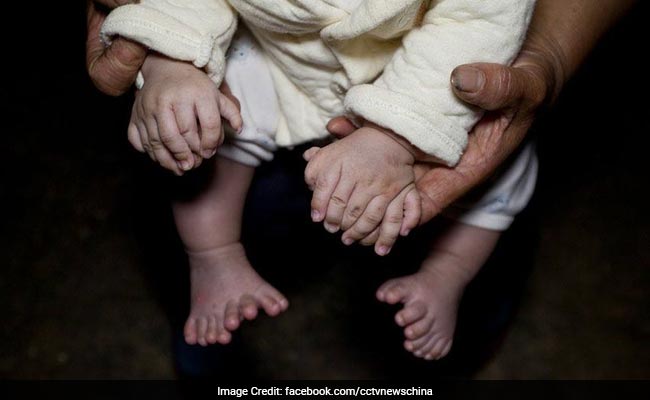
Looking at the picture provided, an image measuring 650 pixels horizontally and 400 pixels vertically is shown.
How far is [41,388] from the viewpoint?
1.31m

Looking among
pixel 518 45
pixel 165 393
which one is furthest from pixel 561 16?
pixel 165 393

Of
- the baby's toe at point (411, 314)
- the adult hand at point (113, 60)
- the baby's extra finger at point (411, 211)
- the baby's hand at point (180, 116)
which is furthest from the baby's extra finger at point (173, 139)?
the baby's toe at point (411, 314)

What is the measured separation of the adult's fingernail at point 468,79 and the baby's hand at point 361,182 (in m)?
0.09

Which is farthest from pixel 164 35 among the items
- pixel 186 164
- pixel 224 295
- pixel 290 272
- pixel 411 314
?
pixel 290 272

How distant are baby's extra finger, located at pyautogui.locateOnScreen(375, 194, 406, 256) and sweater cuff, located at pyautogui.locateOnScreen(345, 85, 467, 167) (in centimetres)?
6

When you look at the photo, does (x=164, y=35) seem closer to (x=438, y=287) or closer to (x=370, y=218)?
(x=370, y=218)

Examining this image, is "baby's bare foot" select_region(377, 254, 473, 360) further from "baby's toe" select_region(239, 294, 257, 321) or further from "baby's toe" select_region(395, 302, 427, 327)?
"baby's toe" select_region(239, 294, 257, 321)

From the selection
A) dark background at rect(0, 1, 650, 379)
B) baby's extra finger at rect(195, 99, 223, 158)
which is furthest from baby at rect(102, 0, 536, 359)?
dark background at rect(0, 1, 650, 379)

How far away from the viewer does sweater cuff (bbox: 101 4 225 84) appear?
0.74m

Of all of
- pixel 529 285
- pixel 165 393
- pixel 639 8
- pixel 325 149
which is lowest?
pixel 165 393

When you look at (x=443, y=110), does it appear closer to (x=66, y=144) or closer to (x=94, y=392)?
(x=94, y=392)

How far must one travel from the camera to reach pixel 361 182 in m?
0.71

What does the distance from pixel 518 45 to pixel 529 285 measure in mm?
850

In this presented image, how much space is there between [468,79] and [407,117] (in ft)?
0.23
